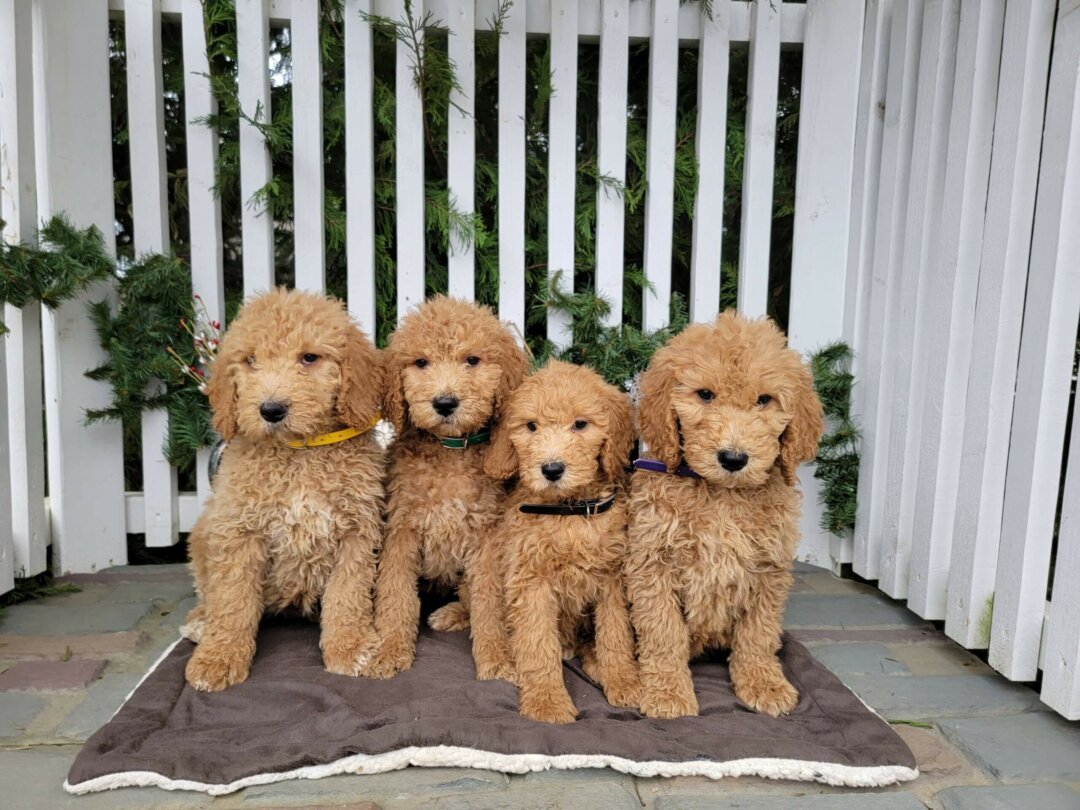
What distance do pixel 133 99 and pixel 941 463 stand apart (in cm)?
360

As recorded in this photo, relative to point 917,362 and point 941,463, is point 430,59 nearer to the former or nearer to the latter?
point 917,362

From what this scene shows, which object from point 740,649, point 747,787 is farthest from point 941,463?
point 747,787

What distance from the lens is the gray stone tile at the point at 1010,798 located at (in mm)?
1769

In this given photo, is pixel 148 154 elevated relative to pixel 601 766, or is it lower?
elevated

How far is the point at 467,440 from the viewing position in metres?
2.48

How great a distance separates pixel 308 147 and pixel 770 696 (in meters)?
2.82

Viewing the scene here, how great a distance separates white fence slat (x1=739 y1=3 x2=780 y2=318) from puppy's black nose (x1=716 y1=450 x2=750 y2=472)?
1.52 metres

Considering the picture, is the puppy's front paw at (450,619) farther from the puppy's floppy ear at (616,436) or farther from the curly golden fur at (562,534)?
the puppy's floppy ear at (616,436)

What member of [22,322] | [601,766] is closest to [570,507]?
[601,766]

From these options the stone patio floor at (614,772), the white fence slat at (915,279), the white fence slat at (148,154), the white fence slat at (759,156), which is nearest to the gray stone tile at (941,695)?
the stone patio floor at (614,772)

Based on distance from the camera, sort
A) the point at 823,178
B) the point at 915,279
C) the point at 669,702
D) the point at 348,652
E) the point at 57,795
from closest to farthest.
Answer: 1. the point at 57,795
2. the point at 669,702
3. the point at 348,652
4. the point at 915,279
5. the point at 823,178

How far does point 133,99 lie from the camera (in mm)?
3178

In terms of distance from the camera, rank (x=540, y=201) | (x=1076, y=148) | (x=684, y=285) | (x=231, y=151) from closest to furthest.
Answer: (x=1076, y=148) → (x=231, y=151) → (x=540, y=201) → (x=684, y=285)

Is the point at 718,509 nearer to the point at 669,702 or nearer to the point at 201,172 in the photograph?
the point at 669,702
